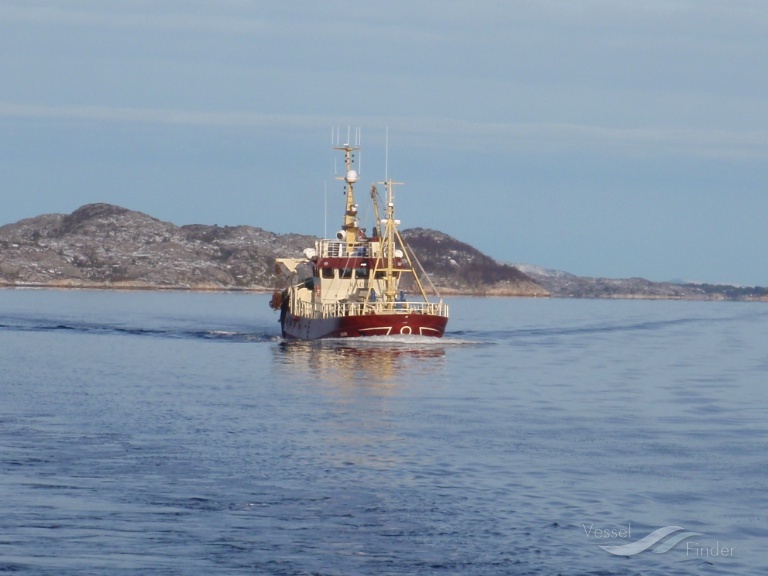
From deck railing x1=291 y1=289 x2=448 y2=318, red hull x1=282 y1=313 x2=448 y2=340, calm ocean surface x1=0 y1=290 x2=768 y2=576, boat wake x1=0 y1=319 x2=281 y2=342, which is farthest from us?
boat wake x1=0 y1=319 x2=281 y2=342

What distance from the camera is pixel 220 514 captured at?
2383 cm

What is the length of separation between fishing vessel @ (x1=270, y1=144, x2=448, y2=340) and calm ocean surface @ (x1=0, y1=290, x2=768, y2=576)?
14392 mm

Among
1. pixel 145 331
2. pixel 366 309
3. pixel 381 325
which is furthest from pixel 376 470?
pixel 145 331

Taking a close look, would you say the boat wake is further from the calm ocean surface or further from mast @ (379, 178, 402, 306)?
the calm ocean surface

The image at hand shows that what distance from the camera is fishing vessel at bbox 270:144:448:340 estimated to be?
7744cm

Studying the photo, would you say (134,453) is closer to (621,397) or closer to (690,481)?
(690,481)

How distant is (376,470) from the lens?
29.1 m

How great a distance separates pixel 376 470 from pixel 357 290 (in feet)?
185

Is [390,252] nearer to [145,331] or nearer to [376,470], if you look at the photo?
[145,331]

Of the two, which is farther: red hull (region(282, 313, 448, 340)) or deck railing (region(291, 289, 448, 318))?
deck railing (region(291, 289, 448, 318))

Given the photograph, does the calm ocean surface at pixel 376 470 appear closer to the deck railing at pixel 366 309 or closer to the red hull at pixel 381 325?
the red hull at pixel 381 325

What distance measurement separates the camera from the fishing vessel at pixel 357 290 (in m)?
77.4

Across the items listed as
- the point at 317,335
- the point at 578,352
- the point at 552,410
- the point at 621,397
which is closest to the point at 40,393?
the point at 552,410

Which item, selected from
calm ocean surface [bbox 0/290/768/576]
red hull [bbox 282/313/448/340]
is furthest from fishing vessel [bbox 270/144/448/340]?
calm ocean surface [bbox 0/290/768/576]
